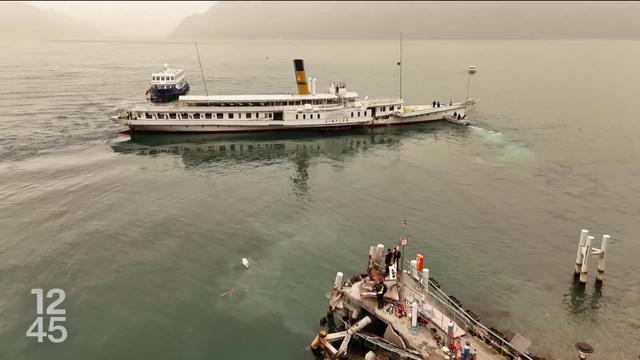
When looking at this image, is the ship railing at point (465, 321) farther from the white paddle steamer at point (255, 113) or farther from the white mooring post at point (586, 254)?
the white paddle steamer at point (255, 113)

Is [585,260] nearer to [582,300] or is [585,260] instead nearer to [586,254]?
[586,254]

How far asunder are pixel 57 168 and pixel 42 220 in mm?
17632

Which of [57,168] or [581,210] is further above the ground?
Result: [57,168]

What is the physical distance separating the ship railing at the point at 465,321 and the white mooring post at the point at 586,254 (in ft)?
41.0

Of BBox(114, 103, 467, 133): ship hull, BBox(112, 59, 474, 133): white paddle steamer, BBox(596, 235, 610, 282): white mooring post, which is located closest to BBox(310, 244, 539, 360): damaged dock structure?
BBox(596, 235, 610, 282): white mooring post

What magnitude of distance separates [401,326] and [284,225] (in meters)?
23.1

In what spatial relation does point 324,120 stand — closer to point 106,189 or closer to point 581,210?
point 106,189

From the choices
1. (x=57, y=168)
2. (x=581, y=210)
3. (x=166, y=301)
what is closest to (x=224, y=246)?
(x=166, y=301)

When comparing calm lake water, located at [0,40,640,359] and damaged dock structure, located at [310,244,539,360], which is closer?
damaged dock structure, located at [310,244,539,360]

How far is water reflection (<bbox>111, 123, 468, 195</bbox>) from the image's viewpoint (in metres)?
70.5

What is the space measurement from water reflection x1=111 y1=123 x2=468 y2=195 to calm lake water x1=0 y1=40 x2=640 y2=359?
534mm

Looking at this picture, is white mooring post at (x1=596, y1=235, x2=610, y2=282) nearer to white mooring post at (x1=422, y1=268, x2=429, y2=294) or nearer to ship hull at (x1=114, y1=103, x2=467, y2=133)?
white mooring post at (x1=422, y1=268, x2=429, y2=294)

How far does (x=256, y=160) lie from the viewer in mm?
70500

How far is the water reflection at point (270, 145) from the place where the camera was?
7050 cm
